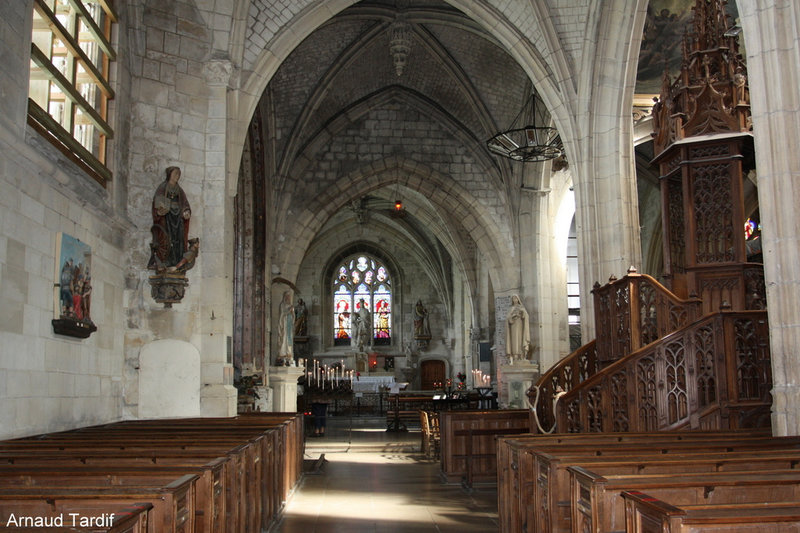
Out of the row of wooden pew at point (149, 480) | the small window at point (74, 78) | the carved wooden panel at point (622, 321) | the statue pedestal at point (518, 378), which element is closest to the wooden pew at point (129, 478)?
the row of wooden pew at point (149, 480)

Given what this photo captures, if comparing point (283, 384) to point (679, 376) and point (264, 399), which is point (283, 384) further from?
point (679, 376)

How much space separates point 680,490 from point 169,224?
24.3 feet

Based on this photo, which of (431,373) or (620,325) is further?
(431,373)

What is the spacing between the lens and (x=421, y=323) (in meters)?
30.3

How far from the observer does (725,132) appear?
361 inches

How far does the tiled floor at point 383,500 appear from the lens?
6727mm

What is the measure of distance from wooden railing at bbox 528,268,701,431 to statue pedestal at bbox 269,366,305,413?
8.47 metres

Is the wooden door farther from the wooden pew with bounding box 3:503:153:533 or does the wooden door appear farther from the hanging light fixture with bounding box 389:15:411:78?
the wooden pew with bounding box 3:503:153:533

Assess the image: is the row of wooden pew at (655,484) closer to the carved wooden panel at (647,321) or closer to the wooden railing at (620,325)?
the wooden railing at (620,325)

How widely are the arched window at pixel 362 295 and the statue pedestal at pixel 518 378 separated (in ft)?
45.3

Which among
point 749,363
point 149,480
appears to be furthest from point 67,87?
point 749,363

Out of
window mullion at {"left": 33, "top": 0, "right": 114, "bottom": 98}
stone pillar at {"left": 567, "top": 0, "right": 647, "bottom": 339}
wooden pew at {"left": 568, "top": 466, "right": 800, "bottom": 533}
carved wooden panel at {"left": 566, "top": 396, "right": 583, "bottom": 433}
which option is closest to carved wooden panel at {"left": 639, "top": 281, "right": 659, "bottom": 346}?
carved wooden panel at {"left": 566, "top": 396, "right": 583, "bottom": 433}

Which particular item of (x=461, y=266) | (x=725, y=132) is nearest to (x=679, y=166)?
(x=725, y=132)

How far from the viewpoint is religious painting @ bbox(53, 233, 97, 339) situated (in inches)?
272
